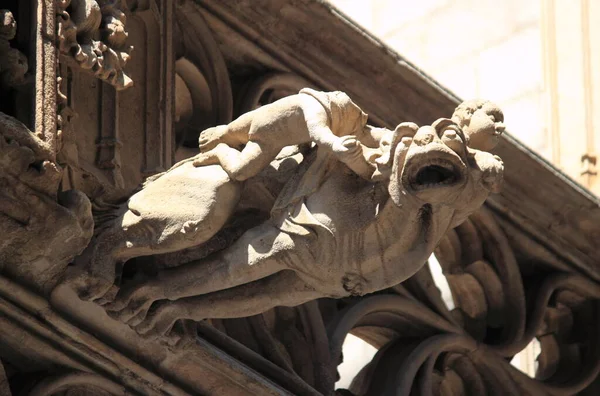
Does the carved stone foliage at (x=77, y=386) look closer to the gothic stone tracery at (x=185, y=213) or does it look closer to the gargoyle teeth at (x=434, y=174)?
the gothic stone tracery at (x=185, y=213)

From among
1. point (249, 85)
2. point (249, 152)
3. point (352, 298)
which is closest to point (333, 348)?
point (352, 298)

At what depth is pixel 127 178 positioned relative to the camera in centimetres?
850

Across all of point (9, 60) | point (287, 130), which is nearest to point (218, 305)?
point (287, 130)

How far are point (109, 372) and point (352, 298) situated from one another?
169 centimetres

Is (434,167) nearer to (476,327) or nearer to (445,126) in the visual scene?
(445,126)

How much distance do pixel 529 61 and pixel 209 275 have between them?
15.9 feet

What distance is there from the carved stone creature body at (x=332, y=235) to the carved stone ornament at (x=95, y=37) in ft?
1.27

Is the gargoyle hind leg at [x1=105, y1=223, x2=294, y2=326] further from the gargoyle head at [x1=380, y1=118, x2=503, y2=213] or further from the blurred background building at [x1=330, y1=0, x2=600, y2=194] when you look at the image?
the blurred background building at [x1=330, y1=0, x2=600, y2=194]

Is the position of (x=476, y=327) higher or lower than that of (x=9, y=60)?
higher

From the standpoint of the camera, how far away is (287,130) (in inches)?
307

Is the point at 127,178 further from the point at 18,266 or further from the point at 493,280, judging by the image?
the point at 493,280

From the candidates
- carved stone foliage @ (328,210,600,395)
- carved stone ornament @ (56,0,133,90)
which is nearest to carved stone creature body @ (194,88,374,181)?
carved stone ornament @ (56,0,133,90)

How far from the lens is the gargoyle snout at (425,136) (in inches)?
299

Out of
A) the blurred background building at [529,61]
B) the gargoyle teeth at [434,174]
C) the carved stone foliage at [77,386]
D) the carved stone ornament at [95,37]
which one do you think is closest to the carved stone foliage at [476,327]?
the blurred background building at [529,61]
